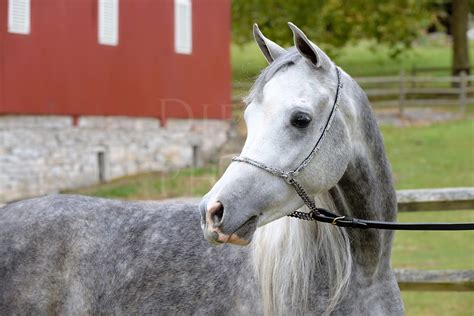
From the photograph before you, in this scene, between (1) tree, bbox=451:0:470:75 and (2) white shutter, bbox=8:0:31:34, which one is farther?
(1) tree, bbox=451:0:470:75

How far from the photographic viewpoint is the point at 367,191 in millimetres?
4137

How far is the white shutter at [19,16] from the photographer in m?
17.9

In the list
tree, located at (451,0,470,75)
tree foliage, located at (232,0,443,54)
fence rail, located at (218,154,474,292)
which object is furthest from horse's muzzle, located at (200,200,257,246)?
tree, located at (451,0,470,75)

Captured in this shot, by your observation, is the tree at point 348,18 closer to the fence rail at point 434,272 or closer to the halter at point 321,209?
the fence rail at point 434,272

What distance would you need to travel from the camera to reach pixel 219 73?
23141 millimetres

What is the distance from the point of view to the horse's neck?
4070 mm

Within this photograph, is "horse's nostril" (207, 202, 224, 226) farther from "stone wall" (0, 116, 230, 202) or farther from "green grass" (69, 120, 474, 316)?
"stone wall" (0, 116, 230, 202)

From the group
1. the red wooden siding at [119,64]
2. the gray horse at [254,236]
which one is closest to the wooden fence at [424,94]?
the red wooden siding at [119,64]

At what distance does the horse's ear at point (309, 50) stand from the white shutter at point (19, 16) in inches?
588

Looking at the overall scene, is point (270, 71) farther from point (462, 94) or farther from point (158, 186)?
point (462, 94)

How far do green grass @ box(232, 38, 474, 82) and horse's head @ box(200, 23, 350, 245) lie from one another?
2736cm

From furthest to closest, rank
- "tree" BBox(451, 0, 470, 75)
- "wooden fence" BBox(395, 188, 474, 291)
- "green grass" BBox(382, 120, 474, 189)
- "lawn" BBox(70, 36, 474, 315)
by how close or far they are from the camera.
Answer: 1. "tree" BBox(451, 0, 470, 75)
2. "green grass" BBox(382, 120, 474, 189)
3. "lawn" BBox(70, 36, 474, 315)
4. "wooden fence" BBox(395, 188, 474, 291)

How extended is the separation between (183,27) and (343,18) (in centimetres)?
896

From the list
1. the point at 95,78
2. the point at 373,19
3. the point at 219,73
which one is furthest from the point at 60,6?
the point at 373,19
